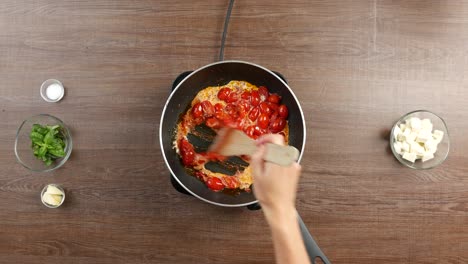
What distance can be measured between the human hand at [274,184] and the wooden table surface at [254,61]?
0.53 metres

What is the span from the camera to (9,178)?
4.80 ft

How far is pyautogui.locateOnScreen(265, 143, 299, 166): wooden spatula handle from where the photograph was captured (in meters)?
0.89

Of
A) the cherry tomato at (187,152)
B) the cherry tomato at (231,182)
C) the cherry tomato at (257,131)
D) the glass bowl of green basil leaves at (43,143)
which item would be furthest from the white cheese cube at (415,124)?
the glass bowl of green basil leaves at (43,143)

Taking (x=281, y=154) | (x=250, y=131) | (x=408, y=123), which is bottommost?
(x=281, y=154)

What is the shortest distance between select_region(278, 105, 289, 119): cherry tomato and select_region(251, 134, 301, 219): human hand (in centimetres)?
45

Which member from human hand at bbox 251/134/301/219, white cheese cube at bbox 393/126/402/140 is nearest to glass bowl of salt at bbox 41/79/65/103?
human hand at bbox 251/134/301/219

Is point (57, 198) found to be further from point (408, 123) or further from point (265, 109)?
point (408, 123)

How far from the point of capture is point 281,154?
2.93 ft

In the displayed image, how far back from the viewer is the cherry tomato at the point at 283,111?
1357 mm

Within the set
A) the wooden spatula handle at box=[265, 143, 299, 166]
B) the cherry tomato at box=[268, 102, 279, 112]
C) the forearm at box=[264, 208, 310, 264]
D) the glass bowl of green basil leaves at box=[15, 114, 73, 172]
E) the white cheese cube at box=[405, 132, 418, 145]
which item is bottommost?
the forearm at box=[264, 208, 310, 264]

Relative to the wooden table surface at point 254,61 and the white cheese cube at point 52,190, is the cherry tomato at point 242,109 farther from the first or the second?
the white cheese cube at point 52,190

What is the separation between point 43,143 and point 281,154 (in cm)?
86

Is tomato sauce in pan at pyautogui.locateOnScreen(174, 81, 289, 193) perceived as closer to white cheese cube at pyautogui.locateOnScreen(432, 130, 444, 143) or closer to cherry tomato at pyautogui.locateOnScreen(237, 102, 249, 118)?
cherry tomato at pyautogui.locateOnScreen(237, 102, 249, 118)

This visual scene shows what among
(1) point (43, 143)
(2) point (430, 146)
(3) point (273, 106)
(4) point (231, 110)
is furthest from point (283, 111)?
(1) point (43, 143)
